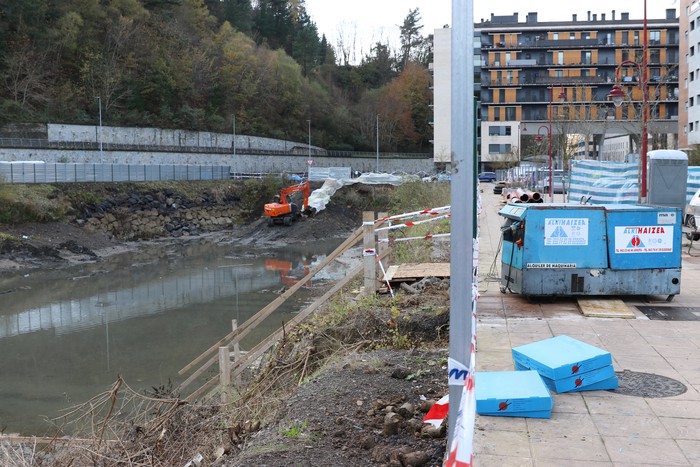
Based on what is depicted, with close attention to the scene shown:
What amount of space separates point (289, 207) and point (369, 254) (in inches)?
1369

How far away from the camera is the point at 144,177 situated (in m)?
53.3

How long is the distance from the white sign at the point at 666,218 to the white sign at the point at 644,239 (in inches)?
3.0

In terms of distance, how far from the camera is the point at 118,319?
21.3 meters

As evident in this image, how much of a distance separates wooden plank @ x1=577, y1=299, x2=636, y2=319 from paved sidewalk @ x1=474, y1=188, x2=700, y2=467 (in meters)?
0.13

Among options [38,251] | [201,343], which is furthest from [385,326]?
[38,251]

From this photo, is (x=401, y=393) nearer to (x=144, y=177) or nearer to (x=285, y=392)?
(x=285, y=392)

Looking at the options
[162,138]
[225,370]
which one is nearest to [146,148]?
[162,138]

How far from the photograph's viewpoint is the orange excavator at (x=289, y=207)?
45125mm

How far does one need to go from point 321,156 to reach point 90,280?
203 ft

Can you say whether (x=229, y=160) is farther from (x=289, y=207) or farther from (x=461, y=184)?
(x=461, y=184)

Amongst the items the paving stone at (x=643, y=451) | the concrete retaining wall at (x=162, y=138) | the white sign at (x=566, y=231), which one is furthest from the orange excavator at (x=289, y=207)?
the paving stone at (x=643, y=451)

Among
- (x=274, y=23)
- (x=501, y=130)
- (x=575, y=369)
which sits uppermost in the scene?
(x=274, y=23)

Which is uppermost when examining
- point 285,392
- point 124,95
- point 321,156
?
point 124,95

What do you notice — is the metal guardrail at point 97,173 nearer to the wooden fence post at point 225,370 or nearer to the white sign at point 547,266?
the wooden fence post at point 225,370
